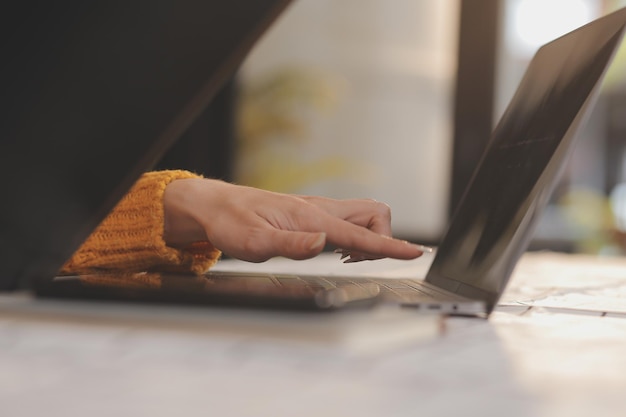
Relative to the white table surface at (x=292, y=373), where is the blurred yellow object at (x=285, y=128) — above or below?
above

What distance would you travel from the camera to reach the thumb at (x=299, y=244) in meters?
0.53

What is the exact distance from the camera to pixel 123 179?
461mm

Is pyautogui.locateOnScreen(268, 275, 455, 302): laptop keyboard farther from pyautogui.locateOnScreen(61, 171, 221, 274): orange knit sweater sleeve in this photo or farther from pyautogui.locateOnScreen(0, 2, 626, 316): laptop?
pyautogui.locateOnScreen(61, 171, 221, 274): orange knit sweater sleeve

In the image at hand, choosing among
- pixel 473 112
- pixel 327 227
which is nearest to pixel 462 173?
pixel 473 112

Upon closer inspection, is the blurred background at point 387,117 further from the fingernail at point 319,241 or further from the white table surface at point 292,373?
the white table surface at point 292,373

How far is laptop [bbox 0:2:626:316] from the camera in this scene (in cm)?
41

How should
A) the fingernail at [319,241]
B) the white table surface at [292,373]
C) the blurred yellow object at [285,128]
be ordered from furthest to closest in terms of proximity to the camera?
the blurred yellow object at [285,128] < the fingernail at [319,241] < the white table surface at [292,373]

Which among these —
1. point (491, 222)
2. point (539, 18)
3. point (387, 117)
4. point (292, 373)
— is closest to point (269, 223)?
point (491, 222)

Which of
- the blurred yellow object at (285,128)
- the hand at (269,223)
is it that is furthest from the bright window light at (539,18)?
the hand at (269,223)

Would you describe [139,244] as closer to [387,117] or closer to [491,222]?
[491,222]

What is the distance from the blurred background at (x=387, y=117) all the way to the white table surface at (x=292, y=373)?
2684mm

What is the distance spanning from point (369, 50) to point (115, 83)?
3237 millimetres

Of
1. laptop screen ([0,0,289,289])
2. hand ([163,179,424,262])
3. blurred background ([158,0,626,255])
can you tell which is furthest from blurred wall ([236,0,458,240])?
laptop screen ([0,0,289,289])

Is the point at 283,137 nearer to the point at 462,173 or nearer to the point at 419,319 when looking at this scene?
the point at 462,173
